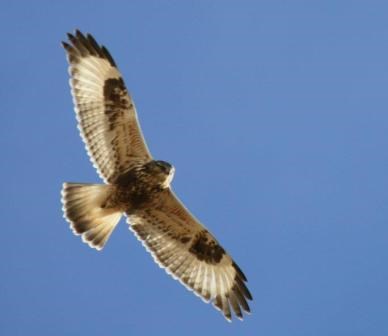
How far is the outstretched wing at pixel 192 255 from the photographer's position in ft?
35.9

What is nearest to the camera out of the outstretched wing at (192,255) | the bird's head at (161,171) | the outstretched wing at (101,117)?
the bird's head at (161,171)

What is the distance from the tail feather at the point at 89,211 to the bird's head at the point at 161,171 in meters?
0.53

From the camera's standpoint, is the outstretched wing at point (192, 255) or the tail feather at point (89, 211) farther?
the outstretched wing at point (192, 255)

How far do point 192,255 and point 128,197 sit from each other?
1073 millimetres

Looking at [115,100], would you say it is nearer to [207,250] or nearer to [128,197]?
[128,197]

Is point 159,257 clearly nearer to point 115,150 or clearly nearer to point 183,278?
point 183,278

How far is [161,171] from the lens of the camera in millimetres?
10383

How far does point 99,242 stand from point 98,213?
13.2 inches

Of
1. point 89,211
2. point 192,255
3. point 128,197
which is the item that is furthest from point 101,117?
point 192,255

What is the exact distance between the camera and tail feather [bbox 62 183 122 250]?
10.4 m

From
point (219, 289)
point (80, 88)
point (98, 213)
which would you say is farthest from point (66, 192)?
point (219, 289)

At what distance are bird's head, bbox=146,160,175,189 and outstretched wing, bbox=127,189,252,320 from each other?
0.51 m

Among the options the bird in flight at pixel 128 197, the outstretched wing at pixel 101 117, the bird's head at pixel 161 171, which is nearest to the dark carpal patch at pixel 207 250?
the bird in flight at pixel 128 197

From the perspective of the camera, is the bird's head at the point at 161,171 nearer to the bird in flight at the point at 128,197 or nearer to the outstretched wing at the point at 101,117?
the bird in flight at the point at 128,197
